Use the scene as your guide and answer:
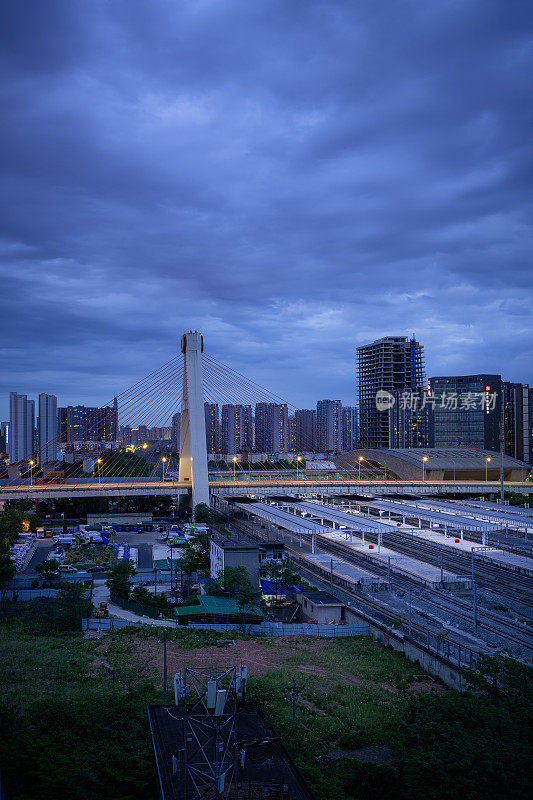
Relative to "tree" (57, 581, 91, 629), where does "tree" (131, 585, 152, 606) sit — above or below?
below

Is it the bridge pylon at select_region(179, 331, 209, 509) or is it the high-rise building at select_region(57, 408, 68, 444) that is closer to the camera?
the bridge pylon at select_region(179, 331, 209, 509)

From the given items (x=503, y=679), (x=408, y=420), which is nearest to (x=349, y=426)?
(x=408, y=420)

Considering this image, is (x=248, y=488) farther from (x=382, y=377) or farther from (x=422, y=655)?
(x=382, y=377)

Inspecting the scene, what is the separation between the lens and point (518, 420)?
7856 centimetres

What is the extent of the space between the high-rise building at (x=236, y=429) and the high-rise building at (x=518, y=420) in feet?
160

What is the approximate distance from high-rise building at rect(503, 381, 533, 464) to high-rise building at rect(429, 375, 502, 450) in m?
6.78

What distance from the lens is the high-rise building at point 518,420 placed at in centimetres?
Answer: 7781

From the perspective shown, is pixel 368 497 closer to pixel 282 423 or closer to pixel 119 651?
pixel 119 651

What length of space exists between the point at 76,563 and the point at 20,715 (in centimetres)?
1662

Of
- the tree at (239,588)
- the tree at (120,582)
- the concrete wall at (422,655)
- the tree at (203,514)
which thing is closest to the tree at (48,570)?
the tree at (120,582)

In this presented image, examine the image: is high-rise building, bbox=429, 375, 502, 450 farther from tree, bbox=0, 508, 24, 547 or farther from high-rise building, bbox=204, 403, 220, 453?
tree, bbox=0, 508, 24, 547

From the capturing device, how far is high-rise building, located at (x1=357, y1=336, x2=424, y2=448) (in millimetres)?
83625

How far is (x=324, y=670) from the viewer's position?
13141 mm

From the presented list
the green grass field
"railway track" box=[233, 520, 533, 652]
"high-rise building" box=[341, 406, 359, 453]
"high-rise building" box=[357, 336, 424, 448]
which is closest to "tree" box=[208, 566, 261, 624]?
the green grass field
